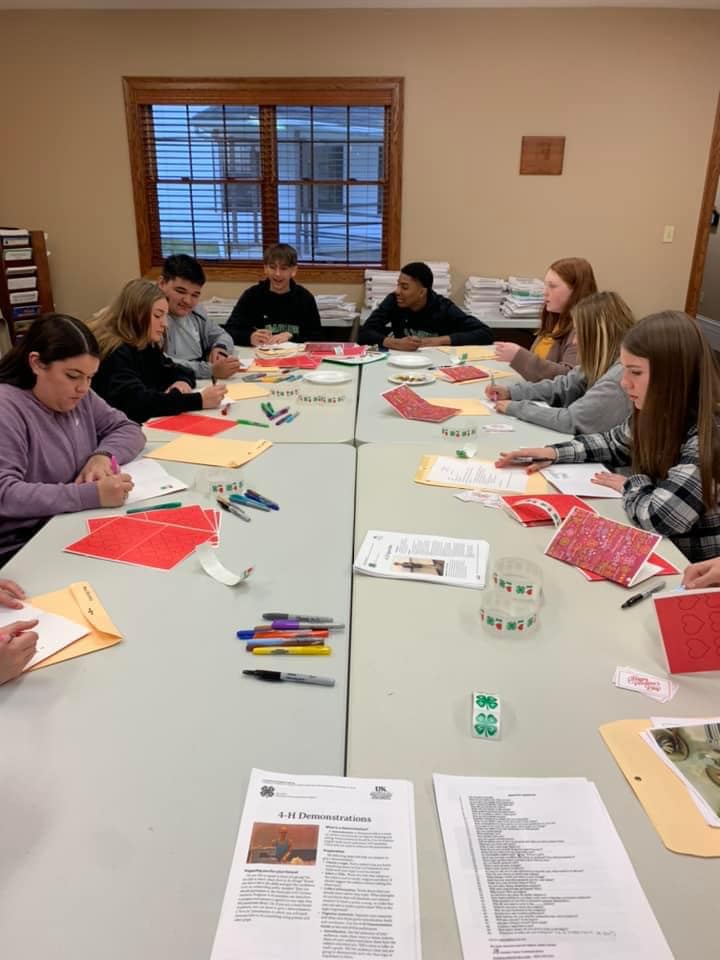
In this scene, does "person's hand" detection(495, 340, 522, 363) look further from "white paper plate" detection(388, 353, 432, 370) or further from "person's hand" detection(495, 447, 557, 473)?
"person's hand" detection(495, 447, 557, 473)

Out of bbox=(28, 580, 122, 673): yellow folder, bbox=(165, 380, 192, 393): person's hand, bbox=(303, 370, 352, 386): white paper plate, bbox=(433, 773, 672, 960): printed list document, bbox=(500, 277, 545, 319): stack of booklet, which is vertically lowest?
bbox=(433, 773, 672, 960): printed list document

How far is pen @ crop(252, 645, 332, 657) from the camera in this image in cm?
108

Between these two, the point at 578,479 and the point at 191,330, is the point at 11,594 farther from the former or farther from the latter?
the point at 191,330

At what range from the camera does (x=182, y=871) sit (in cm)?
72

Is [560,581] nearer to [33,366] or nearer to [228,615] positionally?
[228,615]

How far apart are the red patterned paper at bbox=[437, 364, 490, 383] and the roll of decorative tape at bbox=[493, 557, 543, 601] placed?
5.33ft

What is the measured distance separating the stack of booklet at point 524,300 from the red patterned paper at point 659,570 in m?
3.09

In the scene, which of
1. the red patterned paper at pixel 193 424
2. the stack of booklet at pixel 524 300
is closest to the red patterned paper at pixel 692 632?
the red patterned paper at pixel 193 424

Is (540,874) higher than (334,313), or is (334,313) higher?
(334,313)

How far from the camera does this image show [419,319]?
154 inches

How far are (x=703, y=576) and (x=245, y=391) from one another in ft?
6.10

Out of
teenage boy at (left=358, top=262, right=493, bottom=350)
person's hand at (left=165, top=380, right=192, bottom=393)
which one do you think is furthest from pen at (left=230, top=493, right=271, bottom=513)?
teenage boy at (left=358, top=262, right=493, bottom=350)

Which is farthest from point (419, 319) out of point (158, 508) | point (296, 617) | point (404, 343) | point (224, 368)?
point (296, 617)

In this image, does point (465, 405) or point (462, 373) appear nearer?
point (465, 405)
